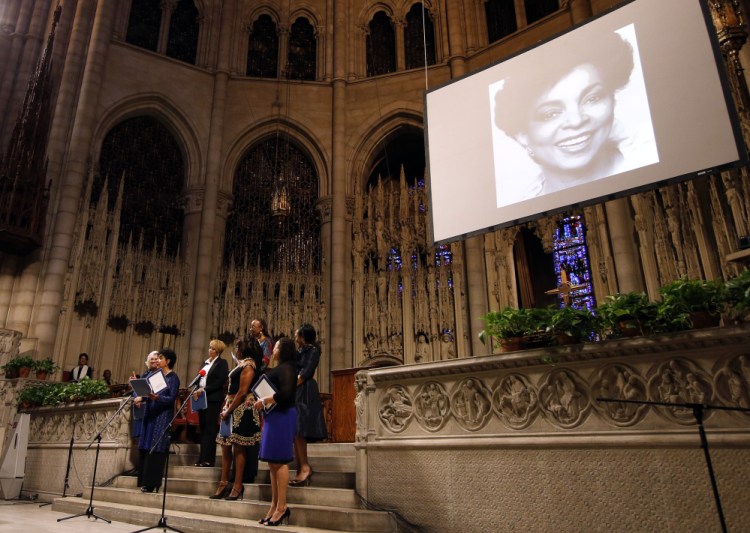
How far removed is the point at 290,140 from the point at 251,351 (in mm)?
11880

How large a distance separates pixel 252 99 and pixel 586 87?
11.7 meters

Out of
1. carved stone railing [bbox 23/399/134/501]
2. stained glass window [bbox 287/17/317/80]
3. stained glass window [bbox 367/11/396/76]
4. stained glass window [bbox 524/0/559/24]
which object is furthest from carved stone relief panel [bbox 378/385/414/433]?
stained glass window [bbox 287/17/317/80]

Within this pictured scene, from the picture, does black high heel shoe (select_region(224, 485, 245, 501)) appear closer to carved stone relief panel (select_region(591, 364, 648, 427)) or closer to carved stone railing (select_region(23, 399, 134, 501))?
carved stone railing (select_region(23, 399, 134, 501))

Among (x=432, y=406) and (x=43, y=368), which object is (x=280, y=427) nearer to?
(x=432, y=406)

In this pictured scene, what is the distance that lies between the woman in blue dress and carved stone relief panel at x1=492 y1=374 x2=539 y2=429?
3.68 meters

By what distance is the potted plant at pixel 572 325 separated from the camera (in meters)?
4.28

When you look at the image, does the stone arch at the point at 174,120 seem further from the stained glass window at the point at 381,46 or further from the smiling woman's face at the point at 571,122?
the smiling woman's face at the point at 571,122

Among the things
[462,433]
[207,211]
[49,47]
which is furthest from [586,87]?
[49,47]

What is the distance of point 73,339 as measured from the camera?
12.2 m

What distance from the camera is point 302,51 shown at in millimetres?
17500

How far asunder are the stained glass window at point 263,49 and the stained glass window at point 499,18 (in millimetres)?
6369

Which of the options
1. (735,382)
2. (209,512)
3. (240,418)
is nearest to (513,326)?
(735,382)

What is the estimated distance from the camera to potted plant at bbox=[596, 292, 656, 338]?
405 centimetres

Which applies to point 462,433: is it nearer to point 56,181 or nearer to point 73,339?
point 73,339
